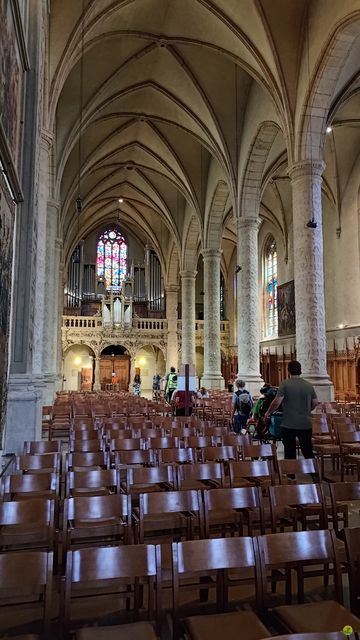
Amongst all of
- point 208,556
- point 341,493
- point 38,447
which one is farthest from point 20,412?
point 208,556

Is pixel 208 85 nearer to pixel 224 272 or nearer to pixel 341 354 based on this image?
pixel 341 354

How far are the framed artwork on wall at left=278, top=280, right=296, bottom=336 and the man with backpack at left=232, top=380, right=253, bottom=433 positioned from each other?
15540 millimetres

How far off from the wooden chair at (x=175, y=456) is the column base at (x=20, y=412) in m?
2.32

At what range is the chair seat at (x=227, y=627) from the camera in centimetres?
213

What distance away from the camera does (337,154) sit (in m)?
19.6

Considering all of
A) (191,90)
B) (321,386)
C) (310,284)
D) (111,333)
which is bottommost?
(321,386)

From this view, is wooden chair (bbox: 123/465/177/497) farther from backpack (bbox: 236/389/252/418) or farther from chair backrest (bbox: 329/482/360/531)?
backpack (bbox: 236/389/252/418)

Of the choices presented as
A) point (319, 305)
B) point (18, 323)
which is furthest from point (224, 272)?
point (18, 323)

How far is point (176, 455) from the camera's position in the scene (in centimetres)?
518

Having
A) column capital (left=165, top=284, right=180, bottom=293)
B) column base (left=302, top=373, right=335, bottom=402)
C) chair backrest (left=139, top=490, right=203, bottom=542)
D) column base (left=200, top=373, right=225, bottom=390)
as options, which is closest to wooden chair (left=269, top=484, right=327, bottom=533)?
chair backrest (left=139, top=490, right=203, bottom=542)

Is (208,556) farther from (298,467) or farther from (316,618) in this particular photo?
(298,467)

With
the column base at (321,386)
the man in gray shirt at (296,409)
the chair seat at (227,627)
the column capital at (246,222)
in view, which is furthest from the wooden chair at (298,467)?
the column capital at (246,222)

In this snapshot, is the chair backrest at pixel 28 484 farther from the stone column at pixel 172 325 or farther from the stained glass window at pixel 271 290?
the stone column at pixel 172 325

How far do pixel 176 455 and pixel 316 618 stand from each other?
9.79 feet
